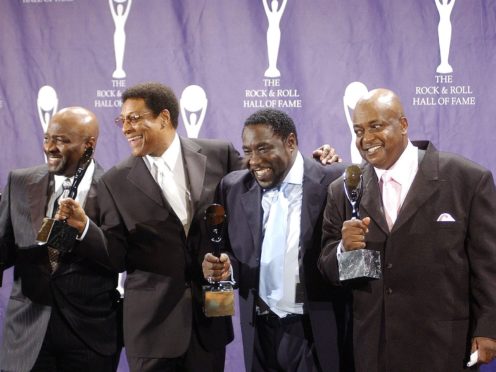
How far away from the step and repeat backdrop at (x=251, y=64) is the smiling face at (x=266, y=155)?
100 cm

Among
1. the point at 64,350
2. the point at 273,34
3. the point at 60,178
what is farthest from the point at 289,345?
the point at 273,34

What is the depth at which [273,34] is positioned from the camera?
157 inches

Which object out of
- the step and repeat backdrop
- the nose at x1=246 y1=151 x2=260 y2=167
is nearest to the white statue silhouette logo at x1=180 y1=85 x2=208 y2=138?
the step and repeat backdrop

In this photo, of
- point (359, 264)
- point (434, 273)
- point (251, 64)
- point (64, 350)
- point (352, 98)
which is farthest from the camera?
point (251, 64)

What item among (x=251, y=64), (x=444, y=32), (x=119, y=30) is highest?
(x=119, y=30)

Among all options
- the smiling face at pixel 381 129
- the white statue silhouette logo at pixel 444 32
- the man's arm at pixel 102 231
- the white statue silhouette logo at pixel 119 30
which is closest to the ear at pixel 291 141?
the smiling face at pixel 381 129

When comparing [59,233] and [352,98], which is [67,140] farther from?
[352,98]

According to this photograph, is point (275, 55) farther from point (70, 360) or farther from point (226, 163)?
point (70, 360)

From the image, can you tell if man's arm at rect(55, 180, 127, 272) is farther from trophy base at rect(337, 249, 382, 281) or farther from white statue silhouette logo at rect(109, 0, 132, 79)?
white statue silhouette logo at rect(109, 0, 132, 79)

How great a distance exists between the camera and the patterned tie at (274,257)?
2939 millimetres

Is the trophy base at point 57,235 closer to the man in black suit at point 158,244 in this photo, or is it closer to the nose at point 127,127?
the man in black suit at point 158,244

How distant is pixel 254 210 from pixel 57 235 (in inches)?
32.9

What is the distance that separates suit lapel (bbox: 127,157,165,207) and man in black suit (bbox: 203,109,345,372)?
328 mm

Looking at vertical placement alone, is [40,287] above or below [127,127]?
below
